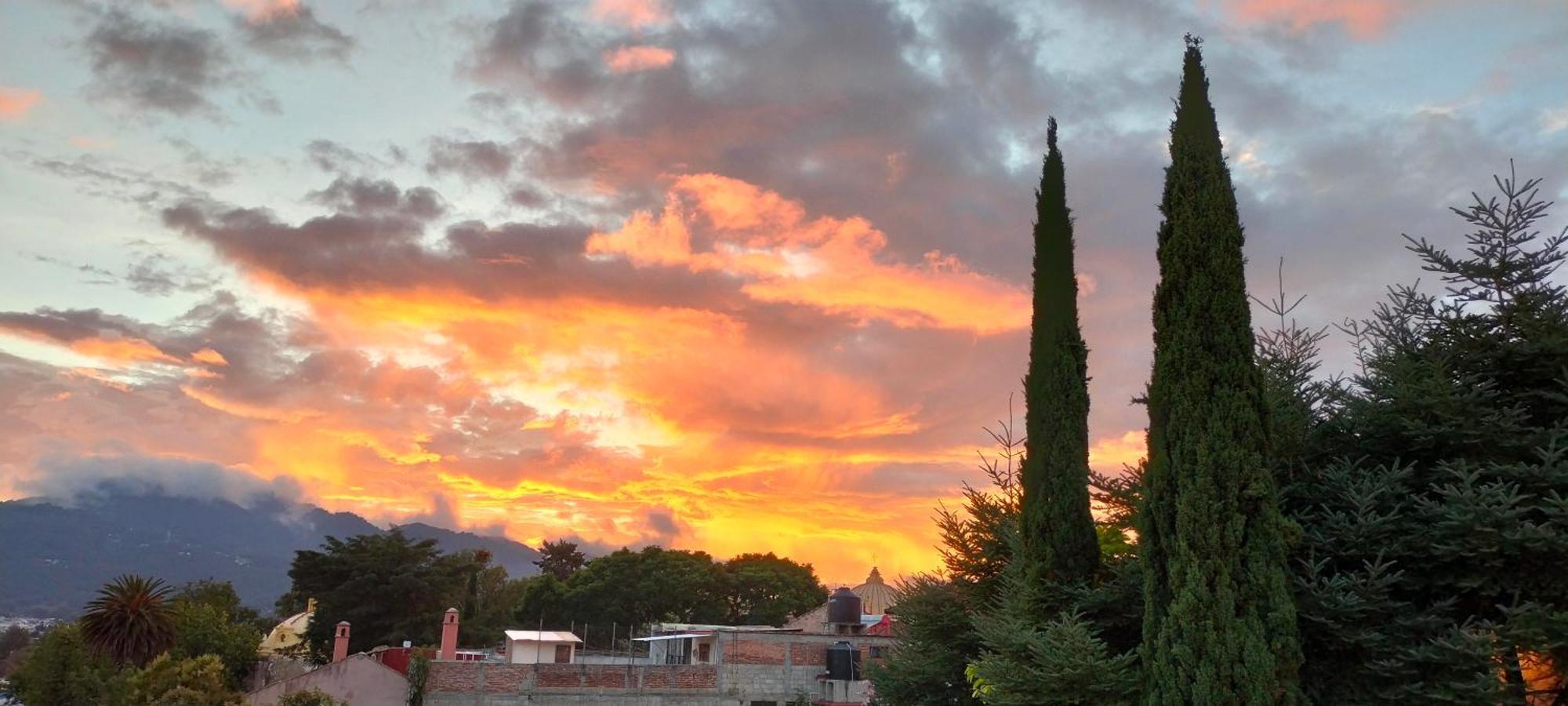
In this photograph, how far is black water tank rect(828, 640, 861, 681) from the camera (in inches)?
1652

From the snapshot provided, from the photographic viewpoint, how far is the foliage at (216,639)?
158 feet

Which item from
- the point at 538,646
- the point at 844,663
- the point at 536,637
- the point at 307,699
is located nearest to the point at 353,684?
the point at 307,699

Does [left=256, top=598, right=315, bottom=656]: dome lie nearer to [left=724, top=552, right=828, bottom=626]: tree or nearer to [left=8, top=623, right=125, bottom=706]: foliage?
[left=8, top=623, right=125, bottom=706]: foliage

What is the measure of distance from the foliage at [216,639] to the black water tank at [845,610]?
27.2 metres

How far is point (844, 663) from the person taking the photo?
1666 inches

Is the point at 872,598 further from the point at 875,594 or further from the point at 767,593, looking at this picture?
the point at 767,593

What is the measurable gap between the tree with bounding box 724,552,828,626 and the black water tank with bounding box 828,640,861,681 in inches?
1472

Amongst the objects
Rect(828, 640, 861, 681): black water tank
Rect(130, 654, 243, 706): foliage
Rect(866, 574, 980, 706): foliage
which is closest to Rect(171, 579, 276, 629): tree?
Rect(130, 654, 243, 706): foliage

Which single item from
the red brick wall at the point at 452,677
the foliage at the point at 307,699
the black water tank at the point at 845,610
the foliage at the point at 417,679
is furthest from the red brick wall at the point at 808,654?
the foliage at the point at 307,699

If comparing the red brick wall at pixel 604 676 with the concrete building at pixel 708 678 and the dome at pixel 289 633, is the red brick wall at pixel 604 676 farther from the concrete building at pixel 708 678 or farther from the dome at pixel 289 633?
the dome at pixel 289 633

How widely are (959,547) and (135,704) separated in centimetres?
2748

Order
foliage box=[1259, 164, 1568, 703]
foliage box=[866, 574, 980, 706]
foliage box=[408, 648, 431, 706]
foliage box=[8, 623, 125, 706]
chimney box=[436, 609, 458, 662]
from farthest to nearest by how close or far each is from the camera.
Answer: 1. chimney box=[436, 609, 458, 662]
2. foliage box=[8, 623, 125, 706]
3. foliage box=[408, 648, 431, 706]
4. foliage box=[866, 574, 980, 706]
5. foliage box=[1259, 164, 1568, 703]

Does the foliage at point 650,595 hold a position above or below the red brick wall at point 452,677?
above

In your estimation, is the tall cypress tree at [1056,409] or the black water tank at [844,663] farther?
the black water tank at [844,663]
